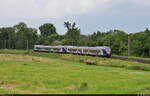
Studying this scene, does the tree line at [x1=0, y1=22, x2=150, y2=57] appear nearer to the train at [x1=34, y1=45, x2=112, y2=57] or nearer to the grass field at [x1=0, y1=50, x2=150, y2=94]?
the train at [x1=34, y1=45, x2=112, y2=57]

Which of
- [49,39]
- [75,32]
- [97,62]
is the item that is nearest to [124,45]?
[75,32]

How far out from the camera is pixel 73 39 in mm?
100250

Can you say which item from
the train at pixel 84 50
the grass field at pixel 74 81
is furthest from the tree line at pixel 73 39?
the grass field at pixel 74 81

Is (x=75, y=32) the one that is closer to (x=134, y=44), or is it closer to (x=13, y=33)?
(x=134, y=44)

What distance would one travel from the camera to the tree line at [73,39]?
73.2 meters

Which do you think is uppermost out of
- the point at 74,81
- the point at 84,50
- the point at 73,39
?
the point at 73,39

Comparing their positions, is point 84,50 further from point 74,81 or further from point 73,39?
point 74,81

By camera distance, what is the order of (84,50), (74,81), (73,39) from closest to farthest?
(74,81) < (84,50) < (73,39)

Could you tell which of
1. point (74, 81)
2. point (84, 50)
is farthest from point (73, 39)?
point (74, 81)

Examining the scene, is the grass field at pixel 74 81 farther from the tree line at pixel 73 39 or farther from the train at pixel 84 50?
the tree line at pixel 73 39

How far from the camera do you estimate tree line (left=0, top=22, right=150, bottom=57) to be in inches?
2884

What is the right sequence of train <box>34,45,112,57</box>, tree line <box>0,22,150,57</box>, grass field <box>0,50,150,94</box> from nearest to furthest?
1. grass field <box>0,50,150,94</box>
2. train <box>34,45,112,57</box>
3. tree line <box>0,22,150,57</box>

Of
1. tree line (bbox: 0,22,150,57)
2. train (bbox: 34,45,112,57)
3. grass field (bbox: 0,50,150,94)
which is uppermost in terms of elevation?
tree line (bbox: 0,22,150,57)

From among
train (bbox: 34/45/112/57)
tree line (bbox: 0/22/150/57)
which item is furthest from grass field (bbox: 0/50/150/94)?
tree line (bbox: 0/22/150/57)
